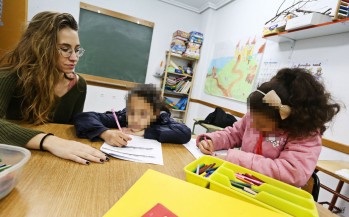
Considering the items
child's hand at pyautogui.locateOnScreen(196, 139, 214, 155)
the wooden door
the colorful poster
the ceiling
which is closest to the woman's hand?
child's hand at pyautogui.locateOnScreen(196, 139, 214, 155)

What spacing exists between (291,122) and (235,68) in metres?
2.41

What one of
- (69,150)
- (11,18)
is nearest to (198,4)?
(11,18)

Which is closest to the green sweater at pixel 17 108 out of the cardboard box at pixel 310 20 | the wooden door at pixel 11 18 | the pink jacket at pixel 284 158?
the pink jacket at pixel 284 158

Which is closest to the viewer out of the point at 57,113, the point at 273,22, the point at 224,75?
the point at 57,113

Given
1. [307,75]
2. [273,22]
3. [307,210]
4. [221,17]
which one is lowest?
[307,210]

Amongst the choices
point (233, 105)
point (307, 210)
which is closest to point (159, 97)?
point (307, 210)

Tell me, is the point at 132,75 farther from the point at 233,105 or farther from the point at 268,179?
the point at 268,179

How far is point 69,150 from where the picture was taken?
643 millimetres

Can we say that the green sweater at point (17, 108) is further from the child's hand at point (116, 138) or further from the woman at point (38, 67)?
the child's hand at point (116, 138)

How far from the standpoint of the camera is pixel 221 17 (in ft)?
12.2

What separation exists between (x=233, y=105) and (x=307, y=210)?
2.59 m

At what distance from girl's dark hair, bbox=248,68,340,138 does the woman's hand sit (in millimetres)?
605

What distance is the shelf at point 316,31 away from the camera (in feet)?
5.24

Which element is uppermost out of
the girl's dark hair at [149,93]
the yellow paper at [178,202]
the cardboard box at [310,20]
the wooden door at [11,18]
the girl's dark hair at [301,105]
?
the cardboard box at [310,20]
